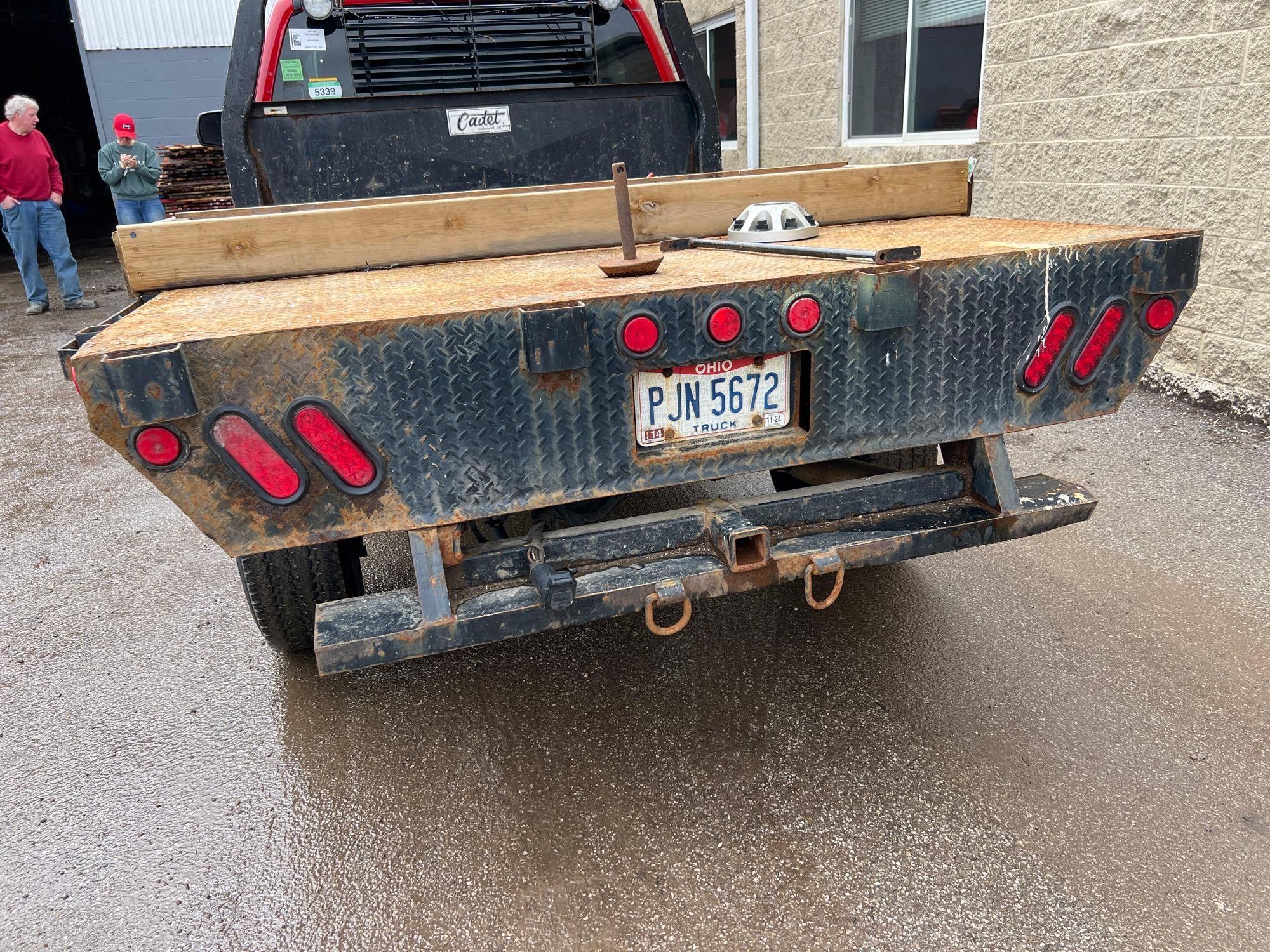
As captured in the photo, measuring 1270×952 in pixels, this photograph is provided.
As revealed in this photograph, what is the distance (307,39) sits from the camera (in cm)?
402

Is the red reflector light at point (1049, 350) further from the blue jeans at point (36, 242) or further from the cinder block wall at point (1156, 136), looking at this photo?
the blue jeans at point (36, 242)

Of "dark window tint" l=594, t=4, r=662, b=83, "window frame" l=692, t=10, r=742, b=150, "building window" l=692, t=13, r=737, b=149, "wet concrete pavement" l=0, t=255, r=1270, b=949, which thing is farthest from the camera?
"building window" l=692, t=13, r=737, b=149

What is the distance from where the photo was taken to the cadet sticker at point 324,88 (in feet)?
13.1

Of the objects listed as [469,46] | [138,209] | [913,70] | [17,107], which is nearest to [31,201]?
[17,107]

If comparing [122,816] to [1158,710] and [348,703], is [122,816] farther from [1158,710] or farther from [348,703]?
[1158,710]

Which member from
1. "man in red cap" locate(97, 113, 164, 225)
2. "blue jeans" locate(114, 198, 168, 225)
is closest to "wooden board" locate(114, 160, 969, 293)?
"man in red cap" locate(97, 113, 164, 225)

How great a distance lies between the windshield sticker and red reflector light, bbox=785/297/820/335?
2.60 meters

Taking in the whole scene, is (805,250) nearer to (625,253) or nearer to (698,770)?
(625,253)

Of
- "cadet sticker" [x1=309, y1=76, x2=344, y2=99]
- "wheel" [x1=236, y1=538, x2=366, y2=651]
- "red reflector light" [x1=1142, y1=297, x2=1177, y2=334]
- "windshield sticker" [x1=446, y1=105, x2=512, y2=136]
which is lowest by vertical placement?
"wheel" [x1=236, y1=538, x2=366, y2=651]

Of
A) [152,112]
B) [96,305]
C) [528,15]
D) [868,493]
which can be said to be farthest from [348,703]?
[152,112]

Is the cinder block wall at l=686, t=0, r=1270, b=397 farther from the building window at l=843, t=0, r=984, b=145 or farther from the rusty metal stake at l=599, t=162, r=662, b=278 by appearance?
the rusty metal stake at l=599, t=162, r=662, b=278

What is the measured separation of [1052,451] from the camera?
15.4ft

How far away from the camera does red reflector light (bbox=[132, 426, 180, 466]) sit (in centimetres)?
179

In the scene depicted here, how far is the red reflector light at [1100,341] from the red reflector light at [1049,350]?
0.07m
